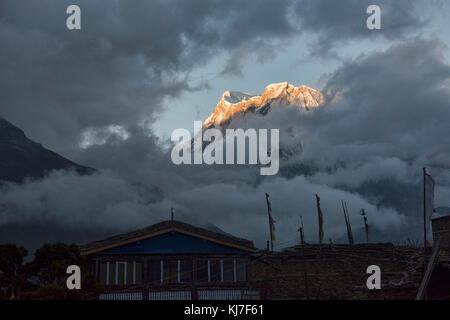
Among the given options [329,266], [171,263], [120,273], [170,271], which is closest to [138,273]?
[120,273]

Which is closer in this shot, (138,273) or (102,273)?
(102,273)

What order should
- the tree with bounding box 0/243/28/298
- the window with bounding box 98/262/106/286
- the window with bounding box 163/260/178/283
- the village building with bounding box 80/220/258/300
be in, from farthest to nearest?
the window with bounding box 163/260/178/283
the village building with bounding box 80/220/258/300
the window with bounding box 98/262/106/286
the tree with bounding box 0/243/28/298

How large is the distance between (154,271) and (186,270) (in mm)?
2014

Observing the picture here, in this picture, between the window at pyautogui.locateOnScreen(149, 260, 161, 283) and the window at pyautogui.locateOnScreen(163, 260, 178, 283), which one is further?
the window at pyautogui.locateOnScreen(163, 260, 178, 283)

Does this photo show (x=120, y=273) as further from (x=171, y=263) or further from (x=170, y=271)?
(x=171, y=263)

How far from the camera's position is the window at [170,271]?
27794mm

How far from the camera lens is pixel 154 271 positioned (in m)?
27.8

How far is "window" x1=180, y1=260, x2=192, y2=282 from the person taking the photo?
1105 inches

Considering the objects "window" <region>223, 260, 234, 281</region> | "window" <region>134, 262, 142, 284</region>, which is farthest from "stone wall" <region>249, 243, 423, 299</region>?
"window" <region>134, 262, 142, 284</region>

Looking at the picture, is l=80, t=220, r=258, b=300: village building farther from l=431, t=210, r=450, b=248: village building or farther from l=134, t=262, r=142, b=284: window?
l=431, t=210, r=450, b=248: village building

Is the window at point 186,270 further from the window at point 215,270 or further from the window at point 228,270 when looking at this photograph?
the window at point 228,270
